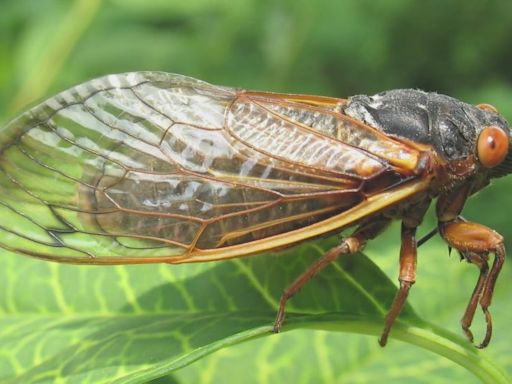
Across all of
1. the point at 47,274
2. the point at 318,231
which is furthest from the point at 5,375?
the point at 318,231

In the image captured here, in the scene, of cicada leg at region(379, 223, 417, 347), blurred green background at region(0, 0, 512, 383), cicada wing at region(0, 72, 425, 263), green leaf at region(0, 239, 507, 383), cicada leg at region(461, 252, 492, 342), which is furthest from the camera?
blurred green background at region(0, 0, 512, 383)

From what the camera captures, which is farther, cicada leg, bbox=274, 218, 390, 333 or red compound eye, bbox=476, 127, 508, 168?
red compound eye, bbox=476, 127, 508, 168

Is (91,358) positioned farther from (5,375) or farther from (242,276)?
(242,276)

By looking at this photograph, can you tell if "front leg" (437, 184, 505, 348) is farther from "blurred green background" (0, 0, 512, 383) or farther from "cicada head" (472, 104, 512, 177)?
"blurred green background" (0, 0, 512, 383)

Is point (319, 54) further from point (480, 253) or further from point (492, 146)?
point (480, 253)

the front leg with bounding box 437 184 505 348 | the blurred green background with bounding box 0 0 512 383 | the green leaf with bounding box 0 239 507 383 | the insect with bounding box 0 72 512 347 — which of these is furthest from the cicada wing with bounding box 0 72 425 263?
the blurred green background with bounding box 0 0 512 383

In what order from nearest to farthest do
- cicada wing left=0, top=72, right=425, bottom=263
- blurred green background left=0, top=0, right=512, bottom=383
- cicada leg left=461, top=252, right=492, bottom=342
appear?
cicada wing left=0, top=72, right=425, bottom=263 < cicada leg left=461, top=252, right=492, bottom=342 < blurred green background left=0, top=0, right=512, bottom=383

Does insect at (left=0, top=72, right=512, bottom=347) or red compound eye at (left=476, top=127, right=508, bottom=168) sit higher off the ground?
red compound eye at (left=476, top=127, right=508, bottom=168)
